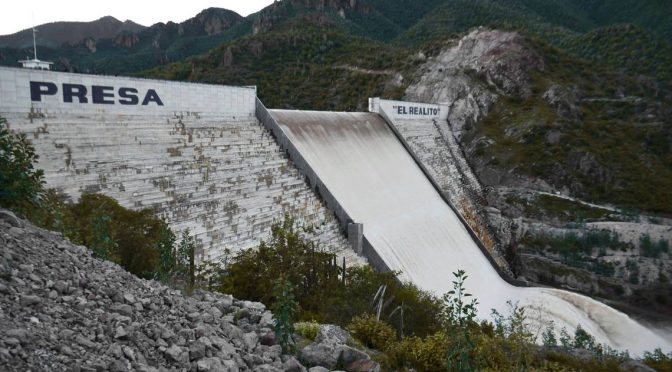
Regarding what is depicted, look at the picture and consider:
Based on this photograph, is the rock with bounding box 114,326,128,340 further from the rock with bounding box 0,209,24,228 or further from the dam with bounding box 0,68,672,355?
the dam with bounding box 0,68,672,355

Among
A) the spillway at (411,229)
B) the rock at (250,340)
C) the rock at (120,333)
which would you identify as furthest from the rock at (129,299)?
the spillway at (411,229)

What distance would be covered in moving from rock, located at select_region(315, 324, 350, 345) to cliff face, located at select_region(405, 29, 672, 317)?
23.0 m

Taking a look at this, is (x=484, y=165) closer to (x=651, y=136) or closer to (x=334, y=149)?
(x=651, y=136)

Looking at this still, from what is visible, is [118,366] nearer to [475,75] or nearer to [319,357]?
[319,357]

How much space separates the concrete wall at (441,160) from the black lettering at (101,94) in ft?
→ 63.9

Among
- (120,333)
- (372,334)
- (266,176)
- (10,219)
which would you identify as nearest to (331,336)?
(372,334)

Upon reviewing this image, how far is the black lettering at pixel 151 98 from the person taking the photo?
49.5ft

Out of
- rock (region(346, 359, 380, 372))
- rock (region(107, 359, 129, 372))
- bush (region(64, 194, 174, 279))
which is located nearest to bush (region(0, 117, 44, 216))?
bush (region(64, 194, 174, 279))

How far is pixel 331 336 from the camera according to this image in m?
7.95

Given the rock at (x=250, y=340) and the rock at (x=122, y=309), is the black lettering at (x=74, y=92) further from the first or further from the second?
the rock at (x=250, y=340)

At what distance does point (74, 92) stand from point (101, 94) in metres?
0.84

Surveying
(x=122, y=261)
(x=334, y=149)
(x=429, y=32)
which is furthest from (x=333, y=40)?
(x=122, y=261)

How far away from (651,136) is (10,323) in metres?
41.0

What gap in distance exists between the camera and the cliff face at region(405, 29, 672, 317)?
27.1 m
